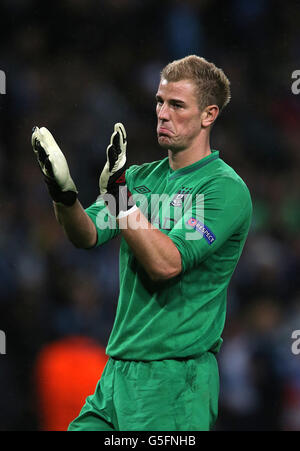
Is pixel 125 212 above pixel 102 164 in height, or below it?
below

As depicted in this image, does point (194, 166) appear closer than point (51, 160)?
No

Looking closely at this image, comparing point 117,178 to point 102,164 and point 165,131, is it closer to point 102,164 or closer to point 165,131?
point 165,131

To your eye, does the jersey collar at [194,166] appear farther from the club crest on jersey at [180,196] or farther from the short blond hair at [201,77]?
the short blond hair at [201,77]

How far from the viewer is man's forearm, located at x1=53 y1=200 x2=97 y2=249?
115 inches

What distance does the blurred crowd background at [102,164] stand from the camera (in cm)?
515

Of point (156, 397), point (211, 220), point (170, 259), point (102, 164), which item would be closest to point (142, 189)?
point (211, 220)

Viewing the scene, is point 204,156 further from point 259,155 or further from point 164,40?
point 164,40

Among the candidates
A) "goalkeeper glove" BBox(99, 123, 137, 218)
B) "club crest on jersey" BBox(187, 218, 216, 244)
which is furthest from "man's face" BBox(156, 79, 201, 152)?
"club crest on jersey" BBox(187, 218, 216, 244)

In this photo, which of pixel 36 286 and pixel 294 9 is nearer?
pixel 36 286

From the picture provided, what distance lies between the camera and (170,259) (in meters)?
2.66

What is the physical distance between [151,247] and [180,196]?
1.29ft
